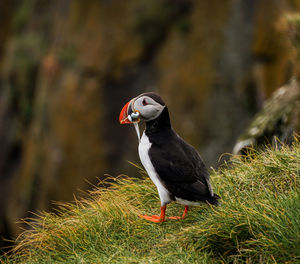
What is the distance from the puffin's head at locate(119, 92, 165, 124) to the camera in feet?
14.6

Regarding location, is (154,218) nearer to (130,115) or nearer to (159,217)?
(159,217)

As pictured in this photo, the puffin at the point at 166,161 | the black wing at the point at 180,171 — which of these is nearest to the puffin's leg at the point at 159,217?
the puffin at the point at 166,161

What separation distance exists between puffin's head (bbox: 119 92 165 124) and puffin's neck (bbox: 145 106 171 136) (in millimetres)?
52

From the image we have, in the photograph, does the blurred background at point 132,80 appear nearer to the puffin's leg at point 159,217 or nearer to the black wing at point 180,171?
the black wing at point 180,171

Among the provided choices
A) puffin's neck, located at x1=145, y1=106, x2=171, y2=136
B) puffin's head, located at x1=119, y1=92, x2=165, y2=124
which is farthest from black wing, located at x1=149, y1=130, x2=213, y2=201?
puffin's head, located at x1=119, y1=92, x2=165, y2=124

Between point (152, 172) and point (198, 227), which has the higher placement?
point (152, 172)

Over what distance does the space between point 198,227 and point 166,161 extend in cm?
68

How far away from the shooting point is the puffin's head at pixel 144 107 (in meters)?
4.46

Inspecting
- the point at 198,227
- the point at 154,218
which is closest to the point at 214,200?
the point at 198,227

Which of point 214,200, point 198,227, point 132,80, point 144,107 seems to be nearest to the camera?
point 198,227

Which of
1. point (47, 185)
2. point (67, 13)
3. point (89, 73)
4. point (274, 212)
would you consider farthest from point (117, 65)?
point (274, 212)

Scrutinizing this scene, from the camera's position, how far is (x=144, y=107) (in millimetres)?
4461

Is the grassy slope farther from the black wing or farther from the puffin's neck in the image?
the puffin's neck

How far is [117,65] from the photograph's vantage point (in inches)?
596
